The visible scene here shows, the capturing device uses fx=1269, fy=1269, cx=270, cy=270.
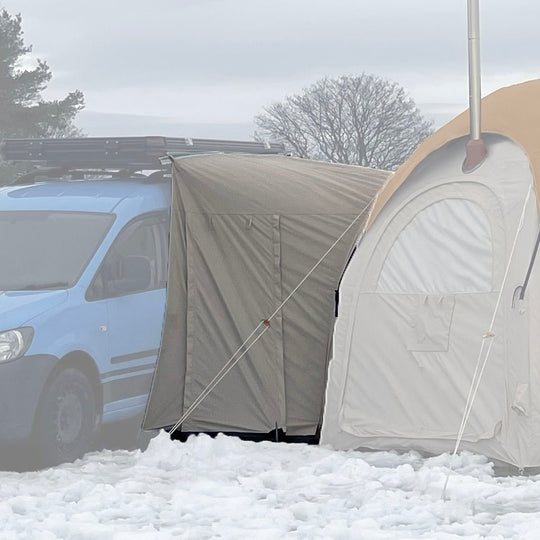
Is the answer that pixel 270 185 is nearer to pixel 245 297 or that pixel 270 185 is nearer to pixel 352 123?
pixel 245 297

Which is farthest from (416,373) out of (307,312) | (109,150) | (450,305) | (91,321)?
(109,150)

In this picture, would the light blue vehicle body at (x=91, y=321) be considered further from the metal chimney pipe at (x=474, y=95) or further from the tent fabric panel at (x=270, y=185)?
the metal chimney pipe at (x=474, y=95)

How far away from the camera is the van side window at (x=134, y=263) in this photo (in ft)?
31.3

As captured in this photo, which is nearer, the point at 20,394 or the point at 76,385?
the point at 20,394

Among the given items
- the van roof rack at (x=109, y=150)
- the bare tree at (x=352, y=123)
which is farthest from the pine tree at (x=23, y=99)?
the van roof rack at (x=109, y=150)

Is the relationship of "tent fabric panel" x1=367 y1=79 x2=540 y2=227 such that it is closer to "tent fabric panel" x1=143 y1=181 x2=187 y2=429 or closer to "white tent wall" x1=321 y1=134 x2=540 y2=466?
"white tent wall" x1=321 y1=134 x2=540 y2=466

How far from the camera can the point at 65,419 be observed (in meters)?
9.05

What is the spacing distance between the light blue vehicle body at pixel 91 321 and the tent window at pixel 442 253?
1.93 metres

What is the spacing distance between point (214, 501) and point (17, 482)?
4.67ft

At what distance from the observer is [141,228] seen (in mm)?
10086

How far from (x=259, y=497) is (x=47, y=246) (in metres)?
3.06

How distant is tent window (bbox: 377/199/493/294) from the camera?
8.98 metres

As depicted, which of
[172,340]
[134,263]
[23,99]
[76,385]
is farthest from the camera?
[23,99]

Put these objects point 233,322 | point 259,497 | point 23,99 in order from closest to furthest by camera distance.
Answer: point 259,497 → point 233,322 → point 23,99
